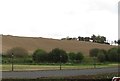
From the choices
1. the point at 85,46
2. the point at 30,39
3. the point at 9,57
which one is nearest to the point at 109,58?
the point at 85,46

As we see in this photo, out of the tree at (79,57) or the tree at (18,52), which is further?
the tree at (79,57)

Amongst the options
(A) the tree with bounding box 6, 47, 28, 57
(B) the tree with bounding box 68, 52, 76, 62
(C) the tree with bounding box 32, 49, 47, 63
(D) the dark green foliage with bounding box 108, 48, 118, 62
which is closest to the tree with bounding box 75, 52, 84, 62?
(B) the tree with bounding box 68, 52, 76, 62

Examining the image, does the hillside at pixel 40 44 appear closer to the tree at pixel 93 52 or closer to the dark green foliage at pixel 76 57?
the tree at pixel 93 52

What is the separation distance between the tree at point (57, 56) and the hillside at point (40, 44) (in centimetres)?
287

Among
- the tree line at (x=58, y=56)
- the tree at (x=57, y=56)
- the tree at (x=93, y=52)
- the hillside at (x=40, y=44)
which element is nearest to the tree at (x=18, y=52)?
the tree line at (x=58, y=56)

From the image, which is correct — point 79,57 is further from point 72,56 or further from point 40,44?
point 40,44

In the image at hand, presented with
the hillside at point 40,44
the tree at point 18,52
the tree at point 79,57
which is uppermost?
the hillside at point 40,44

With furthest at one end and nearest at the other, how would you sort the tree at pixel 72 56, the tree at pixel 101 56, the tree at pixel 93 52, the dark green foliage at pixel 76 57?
the tree at pixel 93 52 < the tree at pixel 101 56 < the dark green foliage at pixel 76 57 < the tree at pixel 72 56

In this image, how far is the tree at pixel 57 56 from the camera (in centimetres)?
6688

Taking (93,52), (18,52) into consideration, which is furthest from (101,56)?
(18,52)

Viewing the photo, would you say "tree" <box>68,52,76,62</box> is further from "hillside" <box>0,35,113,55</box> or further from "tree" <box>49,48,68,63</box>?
"hillside" <box>0,35,113,55</box>

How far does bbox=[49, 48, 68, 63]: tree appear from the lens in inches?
2633

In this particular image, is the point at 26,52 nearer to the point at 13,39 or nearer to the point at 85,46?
the point at 13,39

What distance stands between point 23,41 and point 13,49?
851cm
